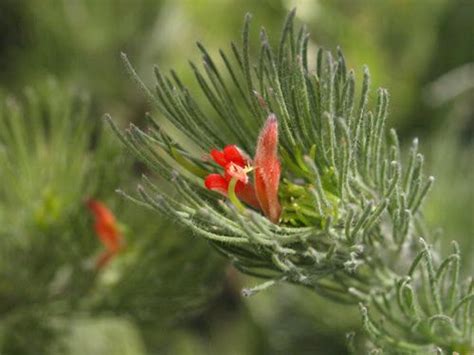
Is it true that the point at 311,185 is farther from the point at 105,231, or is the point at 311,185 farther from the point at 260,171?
the point at 105,231

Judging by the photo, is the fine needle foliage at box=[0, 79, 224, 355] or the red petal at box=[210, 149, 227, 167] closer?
the red petal at box=[210, 149, 227, 167]

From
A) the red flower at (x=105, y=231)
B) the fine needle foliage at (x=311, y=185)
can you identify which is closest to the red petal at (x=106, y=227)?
the red flower at (x=105, y=231)

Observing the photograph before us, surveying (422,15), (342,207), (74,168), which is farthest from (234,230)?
(422,15)

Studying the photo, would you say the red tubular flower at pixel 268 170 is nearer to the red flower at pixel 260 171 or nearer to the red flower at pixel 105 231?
the red flower at pixel 260 171

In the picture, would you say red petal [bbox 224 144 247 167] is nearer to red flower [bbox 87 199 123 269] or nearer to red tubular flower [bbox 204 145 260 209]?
red tubular flower [bbox 204 145 260 209]

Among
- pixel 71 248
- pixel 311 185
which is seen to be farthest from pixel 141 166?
pixel 311 185

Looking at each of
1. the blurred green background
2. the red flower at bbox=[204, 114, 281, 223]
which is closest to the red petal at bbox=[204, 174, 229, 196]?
the red flower at bbox=[204, 114, 281, 223]

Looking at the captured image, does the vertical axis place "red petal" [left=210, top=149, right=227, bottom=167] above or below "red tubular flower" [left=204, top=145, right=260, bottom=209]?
above
